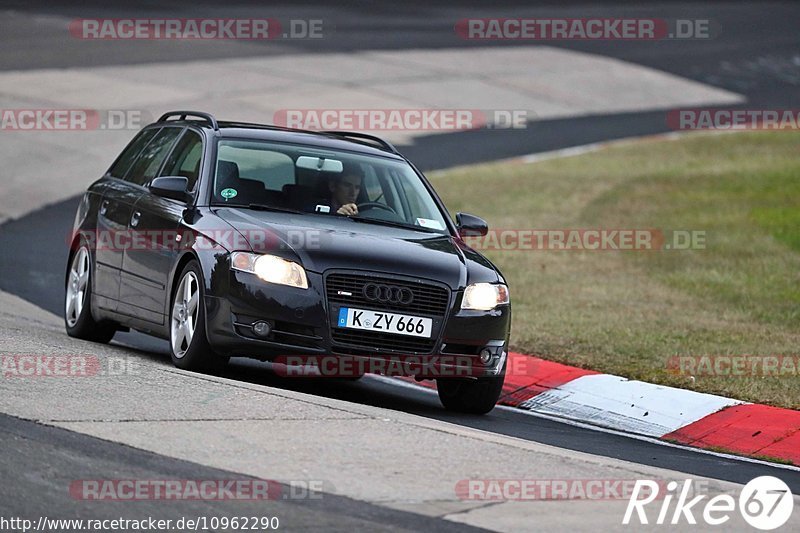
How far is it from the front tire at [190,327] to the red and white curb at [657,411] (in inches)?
98.5

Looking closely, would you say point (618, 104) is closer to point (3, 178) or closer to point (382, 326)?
point (3, 178)

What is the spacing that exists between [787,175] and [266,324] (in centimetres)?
1733

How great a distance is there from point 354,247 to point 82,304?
295cm

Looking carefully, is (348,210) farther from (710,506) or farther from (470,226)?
(710,506)

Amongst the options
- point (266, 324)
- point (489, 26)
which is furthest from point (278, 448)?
point (489, 26)

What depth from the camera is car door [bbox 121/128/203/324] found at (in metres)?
10.4

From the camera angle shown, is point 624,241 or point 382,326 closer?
point 382,326

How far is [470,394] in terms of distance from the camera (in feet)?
34.0

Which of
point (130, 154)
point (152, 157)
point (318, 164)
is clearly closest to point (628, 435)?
point (318, 164)

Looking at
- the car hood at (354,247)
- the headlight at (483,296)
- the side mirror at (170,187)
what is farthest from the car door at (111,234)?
the headlight at (483,296)

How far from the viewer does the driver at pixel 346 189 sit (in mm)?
10547

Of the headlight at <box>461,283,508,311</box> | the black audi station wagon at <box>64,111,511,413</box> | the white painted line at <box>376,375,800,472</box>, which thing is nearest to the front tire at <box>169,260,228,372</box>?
the black audi station wagon at <box>64,111,511,413</box>

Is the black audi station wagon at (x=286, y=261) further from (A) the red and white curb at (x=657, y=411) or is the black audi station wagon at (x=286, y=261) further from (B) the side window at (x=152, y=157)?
(A) the red and white curb at (x=657, y=411)

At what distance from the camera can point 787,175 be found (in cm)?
2525
